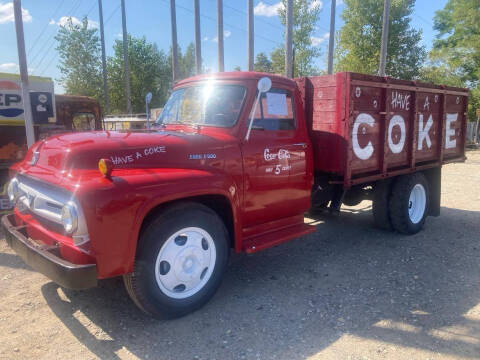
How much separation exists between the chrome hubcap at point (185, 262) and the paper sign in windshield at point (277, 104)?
5.21ft

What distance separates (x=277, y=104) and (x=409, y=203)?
3.19m

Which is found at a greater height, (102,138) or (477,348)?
(102,138)

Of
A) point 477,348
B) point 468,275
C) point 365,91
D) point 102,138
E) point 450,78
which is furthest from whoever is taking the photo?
point 450,78

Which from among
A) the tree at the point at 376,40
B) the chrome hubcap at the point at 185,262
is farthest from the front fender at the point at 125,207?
the tree at the point at 376,40

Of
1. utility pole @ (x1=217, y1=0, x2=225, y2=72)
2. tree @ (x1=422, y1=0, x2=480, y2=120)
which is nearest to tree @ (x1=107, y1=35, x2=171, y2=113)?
utility pole @ (x1=217, y1=0, x2=225, y2=72)

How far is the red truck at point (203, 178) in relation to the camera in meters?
2.86

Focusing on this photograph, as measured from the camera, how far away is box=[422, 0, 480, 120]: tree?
81.0 ft

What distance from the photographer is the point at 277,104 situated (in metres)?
4.21

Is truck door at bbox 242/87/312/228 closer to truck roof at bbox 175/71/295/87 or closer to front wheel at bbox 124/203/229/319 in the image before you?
truck roof at bbox 175/71/295/87

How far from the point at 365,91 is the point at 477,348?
3.10 metres

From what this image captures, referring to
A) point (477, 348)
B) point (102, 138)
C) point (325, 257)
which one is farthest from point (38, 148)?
point (477, 348)

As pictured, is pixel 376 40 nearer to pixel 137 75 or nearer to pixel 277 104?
pixel 137 75

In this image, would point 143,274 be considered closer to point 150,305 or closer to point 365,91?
point 150,305

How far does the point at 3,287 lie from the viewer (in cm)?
408
